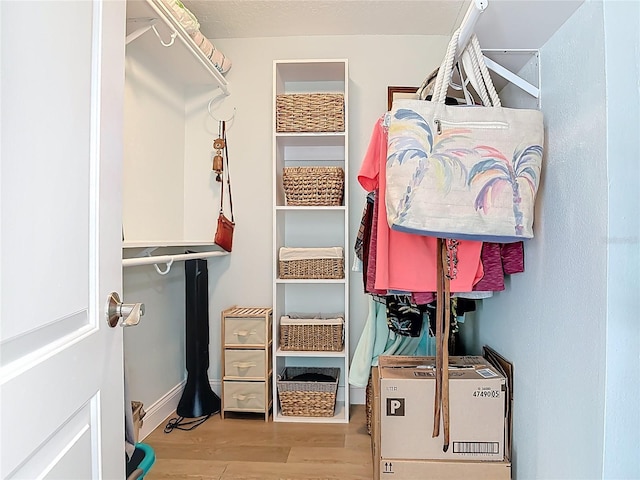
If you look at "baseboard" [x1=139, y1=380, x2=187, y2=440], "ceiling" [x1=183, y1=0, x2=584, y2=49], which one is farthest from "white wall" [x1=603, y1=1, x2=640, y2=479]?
"baseboard" [x1=139, y1=380, x2=187, y2=440]

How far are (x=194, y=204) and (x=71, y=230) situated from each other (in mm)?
2106

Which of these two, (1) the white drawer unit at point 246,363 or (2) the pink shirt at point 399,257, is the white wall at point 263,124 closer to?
(1) the white drawer unit at point 246,363

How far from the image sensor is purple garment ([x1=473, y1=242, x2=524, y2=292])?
5.20ft

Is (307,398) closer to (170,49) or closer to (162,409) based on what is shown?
(162,409)

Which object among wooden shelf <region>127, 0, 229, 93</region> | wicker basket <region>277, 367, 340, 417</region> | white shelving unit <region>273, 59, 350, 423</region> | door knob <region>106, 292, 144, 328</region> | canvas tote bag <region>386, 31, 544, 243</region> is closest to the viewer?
door knob <region>106, 292, 144, 328</region>

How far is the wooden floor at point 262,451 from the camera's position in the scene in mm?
1941

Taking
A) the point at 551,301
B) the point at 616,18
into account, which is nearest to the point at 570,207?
the point at 551,301

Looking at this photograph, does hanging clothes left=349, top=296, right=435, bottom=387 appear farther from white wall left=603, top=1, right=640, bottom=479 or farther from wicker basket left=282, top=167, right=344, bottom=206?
white wall left=603, top=1, right=640, bottom=479

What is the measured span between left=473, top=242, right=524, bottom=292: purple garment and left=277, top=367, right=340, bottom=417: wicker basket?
119cm

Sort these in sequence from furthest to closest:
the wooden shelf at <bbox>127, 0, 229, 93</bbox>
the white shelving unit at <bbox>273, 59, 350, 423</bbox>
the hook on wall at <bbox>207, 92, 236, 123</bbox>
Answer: the hook on wall at <bbox>207, 92, 236, 123</bbox>
the white shelving unit at <bbox>273, 59, 350, 423</bbox>
the wooden shelf at <bbox>127, 0, 229, 93</bbox>

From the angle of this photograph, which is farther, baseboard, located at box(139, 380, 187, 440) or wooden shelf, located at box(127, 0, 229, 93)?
baseboard, located at box(139, 380, 187, 440)

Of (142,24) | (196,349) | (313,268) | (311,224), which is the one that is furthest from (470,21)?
(196,349)

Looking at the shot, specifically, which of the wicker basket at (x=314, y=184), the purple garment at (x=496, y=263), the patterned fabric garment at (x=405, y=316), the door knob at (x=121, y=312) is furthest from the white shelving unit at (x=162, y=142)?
the purple garment at (x=496, y=263)

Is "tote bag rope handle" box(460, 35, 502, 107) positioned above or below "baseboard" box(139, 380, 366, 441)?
above
